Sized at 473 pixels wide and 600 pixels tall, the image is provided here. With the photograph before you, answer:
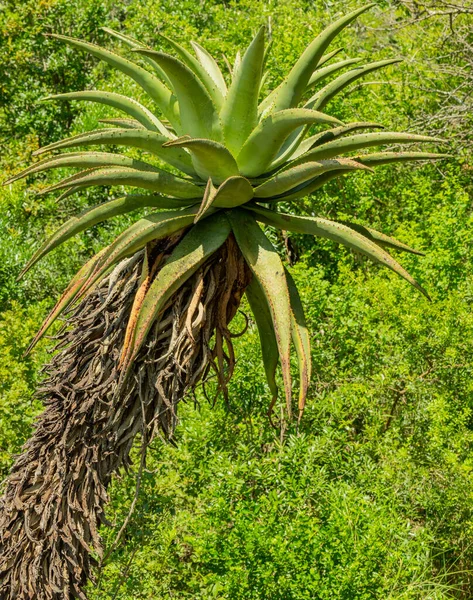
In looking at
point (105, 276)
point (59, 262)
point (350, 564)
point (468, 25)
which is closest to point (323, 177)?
point (105, 276)

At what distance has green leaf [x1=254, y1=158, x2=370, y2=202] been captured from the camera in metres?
2.42

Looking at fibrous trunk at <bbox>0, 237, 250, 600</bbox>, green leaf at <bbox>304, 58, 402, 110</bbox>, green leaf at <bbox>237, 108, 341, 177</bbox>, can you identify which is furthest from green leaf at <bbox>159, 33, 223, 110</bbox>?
fibrous trunk at <bbox>0, 237, 250, 600</bbox>

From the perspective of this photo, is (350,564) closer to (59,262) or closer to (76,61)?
(59,262)

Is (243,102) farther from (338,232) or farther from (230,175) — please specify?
(338,232)

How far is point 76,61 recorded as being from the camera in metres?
14.8

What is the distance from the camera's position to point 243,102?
8.21ft

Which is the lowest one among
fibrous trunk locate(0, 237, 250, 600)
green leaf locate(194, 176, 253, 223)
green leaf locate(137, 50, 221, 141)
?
fibrous trunk locate(0, 237, 250, 600)

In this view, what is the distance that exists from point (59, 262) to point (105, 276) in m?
8.05

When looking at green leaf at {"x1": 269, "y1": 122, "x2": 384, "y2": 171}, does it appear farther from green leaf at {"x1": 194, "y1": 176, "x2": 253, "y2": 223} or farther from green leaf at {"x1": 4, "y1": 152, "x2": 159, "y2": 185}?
green leaf at {"x1": 4, "y1": 152, "x2": 159, "y2": 185}

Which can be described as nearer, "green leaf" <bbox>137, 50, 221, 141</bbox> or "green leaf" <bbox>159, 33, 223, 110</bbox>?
"green leaf" <bbox>137, 50, 221, 141</bbox>

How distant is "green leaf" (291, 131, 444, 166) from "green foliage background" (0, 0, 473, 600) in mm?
1586

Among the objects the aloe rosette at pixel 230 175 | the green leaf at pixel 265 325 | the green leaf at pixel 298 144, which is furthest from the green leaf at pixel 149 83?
the green leaf at pixel 265 325

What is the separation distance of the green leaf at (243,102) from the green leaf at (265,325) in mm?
453

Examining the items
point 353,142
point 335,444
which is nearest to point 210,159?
point 353,142
